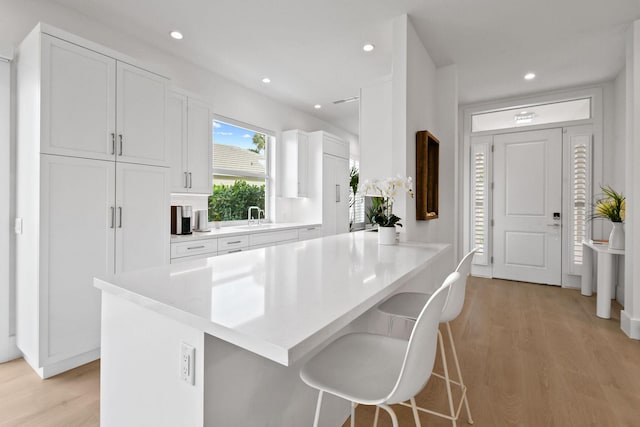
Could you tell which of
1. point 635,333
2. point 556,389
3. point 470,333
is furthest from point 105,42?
point 635,333

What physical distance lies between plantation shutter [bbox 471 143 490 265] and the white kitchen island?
4145mm

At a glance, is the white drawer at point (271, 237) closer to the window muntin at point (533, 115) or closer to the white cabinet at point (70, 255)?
the white cabinet at point (70, 255)

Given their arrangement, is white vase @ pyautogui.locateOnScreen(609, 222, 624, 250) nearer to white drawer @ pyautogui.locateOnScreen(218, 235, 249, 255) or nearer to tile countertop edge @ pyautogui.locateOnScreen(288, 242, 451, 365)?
tile countertop edge @ pyautogui.locateOnScreen(288, 242, 451, 365)

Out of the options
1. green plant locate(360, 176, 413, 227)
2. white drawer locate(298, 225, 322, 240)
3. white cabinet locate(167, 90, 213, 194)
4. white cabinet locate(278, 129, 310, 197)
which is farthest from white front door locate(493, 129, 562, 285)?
white cabinet locate(167, 90, 213, 194)

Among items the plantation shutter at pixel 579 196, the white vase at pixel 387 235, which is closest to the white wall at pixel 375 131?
the white vase at pixel 387 235

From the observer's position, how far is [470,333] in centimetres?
289

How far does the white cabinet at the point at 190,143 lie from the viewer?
3145 mm

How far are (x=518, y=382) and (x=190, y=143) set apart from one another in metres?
3.42

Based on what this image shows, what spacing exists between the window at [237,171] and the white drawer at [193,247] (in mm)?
856

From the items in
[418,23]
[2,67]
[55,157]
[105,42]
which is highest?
[418,23]

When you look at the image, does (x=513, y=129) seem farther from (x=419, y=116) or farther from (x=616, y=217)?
(x=419, y=116)

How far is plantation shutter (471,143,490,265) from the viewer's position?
16.4 feet

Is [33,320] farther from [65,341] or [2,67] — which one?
[2,67]

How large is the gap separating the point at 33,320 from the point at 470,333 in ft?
11.0
